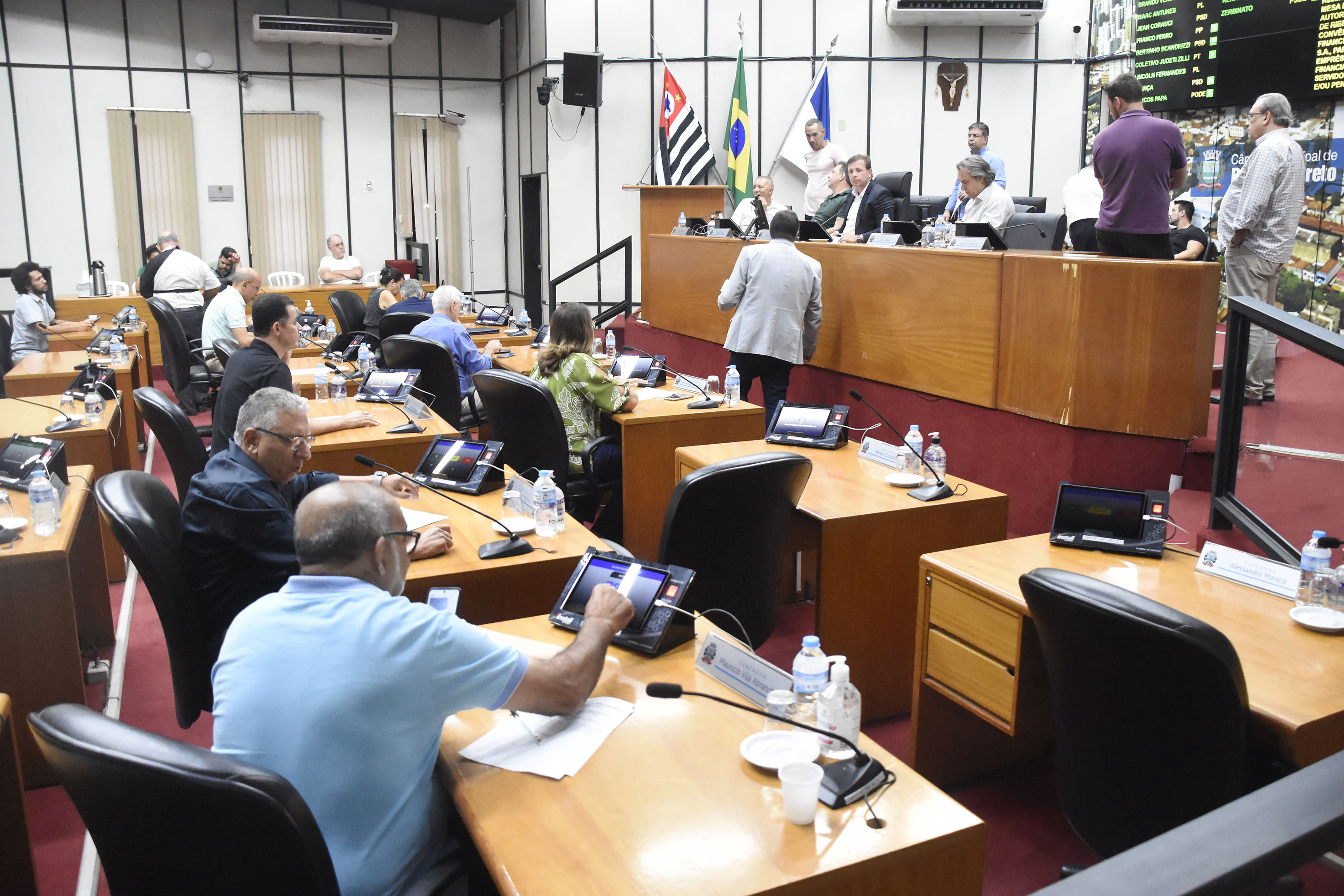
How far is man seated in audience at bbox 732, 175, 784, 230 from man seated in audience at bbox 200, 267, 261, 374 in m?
3.64

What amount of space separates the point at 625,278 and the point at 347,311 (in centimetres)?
394

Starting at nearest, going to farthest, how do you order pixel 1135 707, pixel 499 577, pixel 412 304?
1. pixel 1135 707
2. pixel 499 577
3. pixel 412 304

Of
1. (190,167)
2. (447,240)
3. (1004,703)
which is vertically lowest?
(1004,703)

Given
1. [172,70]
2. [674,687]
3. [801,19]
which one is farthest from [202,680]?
[172,70]

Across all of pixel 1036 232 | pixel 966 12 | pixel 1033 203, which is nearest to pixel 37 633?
pixel 1036 232

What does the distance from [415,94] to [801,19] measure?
193 inches

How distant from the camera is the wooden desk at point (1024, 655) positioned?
6.59ft

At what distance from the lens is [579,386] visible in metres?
4.59

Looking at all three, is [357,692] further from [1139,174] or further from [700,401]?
[1139,174]

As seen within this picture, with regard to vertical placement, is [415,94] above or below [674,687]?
above

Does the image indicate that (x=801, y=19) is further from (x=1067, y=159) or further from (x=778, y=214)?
(x=778, y=214)

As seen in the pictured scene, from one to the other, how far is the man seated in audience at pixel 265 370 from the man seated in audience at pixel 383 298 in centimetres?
328

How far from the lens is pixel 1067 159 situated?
11.9 meters

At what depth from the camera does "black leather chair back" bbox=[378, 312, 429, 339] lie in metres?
7.05
